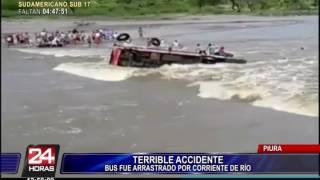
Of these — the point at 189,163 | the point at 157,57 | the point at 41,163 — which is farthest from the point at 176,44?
the point at 41,163

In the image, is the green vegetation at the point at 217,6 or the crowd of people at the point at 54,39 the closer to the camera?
the green vegetation at the point at 217,6

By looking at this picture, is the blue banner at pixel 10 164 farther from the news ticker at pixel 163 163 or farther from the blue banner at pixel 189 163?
the blue banner at pixel 189 163

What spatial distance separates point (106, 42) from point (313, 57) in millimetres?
5075

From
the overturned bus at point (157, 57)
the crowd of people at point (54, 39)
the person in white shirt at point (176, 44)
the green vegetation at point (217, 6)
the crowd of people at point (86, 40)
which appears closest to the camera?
the green vegetation at point (217, 6)

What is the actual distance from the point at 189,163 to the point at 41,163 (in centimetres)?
107

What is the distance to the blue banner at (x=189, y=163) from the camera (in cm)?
392

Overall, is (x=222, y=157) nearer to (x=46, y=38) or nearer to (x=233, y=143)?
(x=233, y=143)

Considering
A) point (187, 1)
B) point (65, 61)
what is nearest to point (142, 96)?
point (187, 1)

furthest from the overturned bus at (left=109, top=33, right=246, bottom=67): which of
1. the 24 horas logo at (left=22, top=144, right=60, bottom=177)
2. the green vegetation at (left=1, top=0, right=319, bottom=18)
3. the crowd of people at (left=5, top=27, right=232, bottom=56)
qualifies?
the 24 horas logo at (left=22, top=144, right=60, bottom=177)

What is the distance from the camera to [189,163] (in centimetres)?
398

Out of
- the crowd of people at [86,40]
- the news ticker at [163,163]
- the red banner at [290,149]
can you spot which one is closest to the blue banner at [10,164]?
the news ticker at [163,163]

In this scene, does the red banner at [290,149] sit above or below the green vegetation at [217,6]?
below

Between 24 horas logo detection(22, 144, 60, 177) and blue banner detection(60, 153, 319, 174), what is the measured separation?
0.07m

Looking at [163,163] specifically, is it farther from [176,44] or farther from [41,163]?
[176,44]
